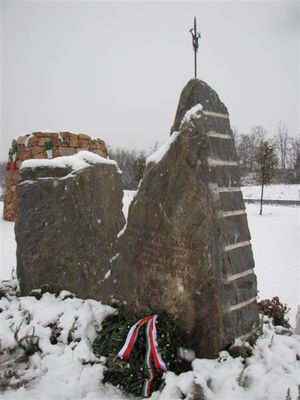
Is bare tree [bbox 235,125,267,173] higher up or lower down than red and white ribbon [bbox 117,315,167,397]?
higher up

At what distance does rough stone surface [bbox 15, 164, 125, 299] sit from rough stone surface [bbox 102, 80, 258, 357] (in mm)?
1285

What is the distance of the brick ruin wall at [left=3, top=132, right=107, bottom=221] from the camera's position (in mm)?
10836

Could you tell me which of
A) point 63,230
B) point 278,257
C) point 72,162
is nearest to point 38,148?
point 72,162

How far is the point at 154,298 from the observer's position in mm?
3510

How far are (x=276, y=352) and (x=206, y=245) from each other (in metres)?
1.28

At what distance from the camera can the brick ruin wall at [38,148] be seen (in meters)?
10.8

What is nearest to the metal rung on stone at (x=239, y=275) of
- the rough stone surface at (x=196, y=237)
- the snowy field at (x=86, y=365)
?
the rough stone surface at (x=196, y=237)

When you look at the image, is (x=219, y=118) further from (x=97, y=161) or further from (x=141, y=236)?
(x=97, y=161)

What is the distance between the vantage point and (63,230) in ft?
15.6

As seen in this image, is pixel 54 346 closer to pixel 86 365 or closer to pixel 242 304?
pixel 86 365

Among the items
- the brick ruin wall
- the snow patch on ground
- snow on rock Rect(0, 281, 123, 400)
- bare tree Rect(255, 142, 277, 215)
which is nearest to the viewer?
snow on rock Rect(0, 281, 123, 400)

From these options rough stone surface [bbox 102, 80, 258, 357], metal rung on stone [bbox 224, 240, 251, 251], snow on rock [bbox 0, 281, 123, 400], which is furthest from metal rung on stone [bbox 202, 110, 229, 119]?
snow on rock [bbox 0, 281, 123, 400]

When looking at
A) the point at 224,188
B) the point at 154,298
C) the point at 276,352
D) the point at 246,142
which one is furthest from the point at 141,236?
the point at 246,142

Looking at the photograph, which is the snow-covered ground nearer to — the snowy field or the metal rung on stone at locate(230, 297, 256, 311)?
the snowy field
